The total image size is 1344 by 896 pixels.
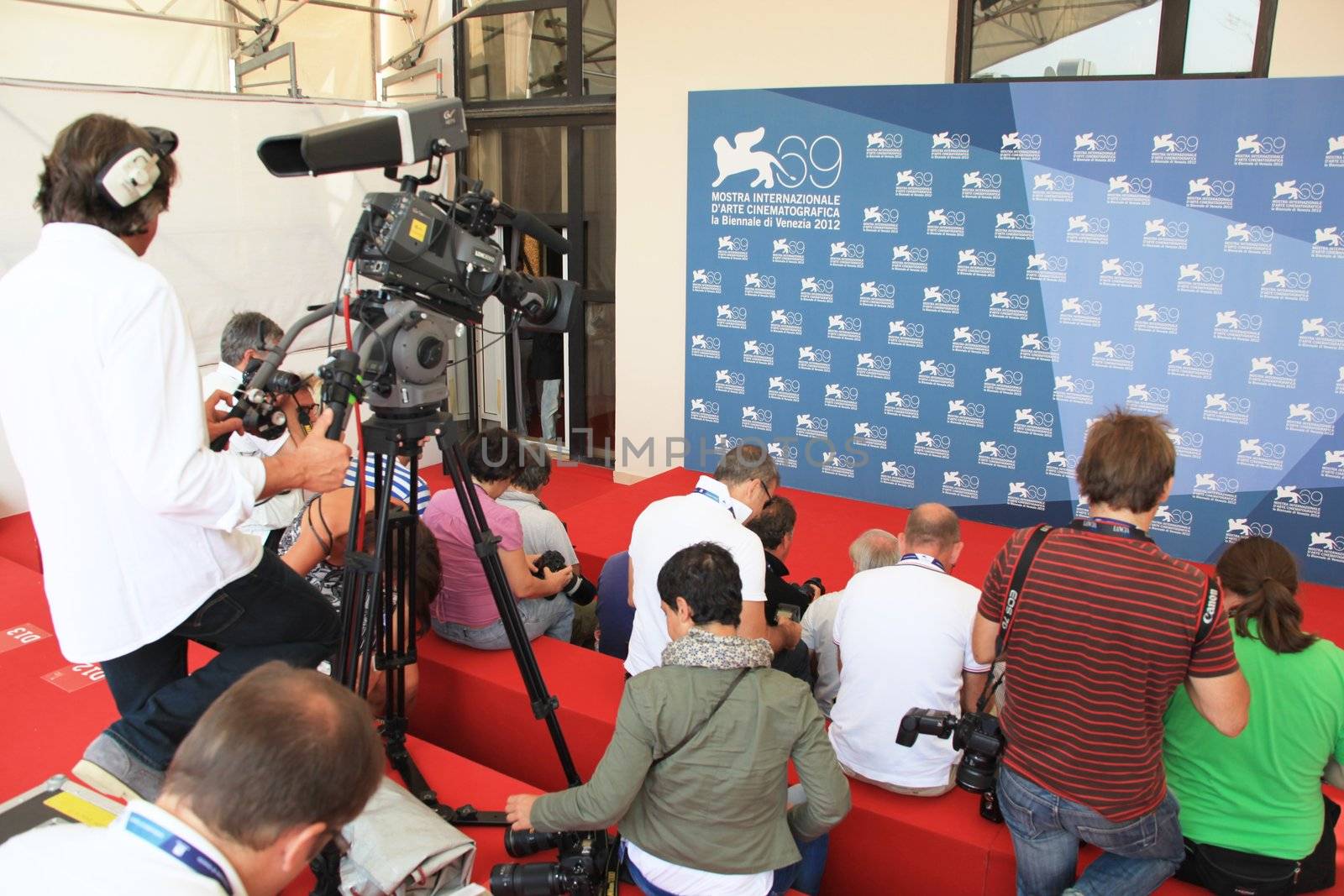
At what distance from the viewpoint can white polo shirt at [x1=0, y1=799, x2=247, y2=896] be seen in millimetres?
996

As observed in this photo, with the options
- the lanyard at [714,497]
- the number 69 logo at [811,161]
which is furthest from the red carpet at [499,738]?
the number 69 logo at [811,161]

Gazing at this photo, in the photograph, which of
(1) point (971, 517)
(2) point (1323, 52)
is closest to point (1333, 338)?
(2) point (1323, 52)

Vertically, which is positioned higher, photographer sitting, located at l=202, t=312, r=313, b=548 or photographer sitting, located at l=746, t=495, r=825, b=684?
photographer sitting, located at l=202, t=312, r=313, b=548

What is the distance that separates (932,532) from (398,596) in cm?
131

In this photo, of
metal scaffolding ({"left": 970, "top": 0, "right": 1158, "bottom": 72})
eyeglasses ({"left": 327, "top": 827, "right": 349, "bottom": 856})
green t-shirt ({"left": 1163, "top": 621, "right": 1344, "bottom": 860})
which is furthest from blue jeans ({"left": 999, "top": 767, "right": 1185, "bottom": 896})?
metal scaffolding ({"left": 970, "top": 0, "right": 1158, "bottom": 72})

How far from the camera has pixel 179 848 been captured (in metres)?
1.02

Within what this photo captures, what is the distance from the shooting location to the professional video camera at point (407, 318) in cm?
181

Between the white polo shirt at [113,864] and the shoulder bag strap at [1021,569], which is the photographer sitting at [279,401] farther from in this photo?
the shoulder bag strap at [1021,569]

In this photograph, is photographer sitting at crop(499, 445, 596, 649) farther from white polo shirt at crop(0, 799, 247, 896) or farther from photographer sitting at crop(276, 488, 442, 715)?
white polo shirt at crop(0, 799, 247, 896)

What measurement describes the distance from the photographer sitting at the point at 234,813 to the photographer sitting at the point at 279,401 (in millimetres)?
1102

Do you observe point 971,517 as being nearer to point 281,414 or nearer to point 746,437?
point 746,437

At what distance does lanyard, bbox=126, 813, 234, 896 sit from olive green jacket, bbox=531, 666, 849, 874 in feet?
2.72

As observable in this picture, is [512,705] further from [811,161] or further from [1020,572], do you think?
[811,161]

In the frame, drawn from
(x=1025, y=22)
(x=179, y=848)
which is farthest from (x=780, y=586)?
(x=1025, y=22)
